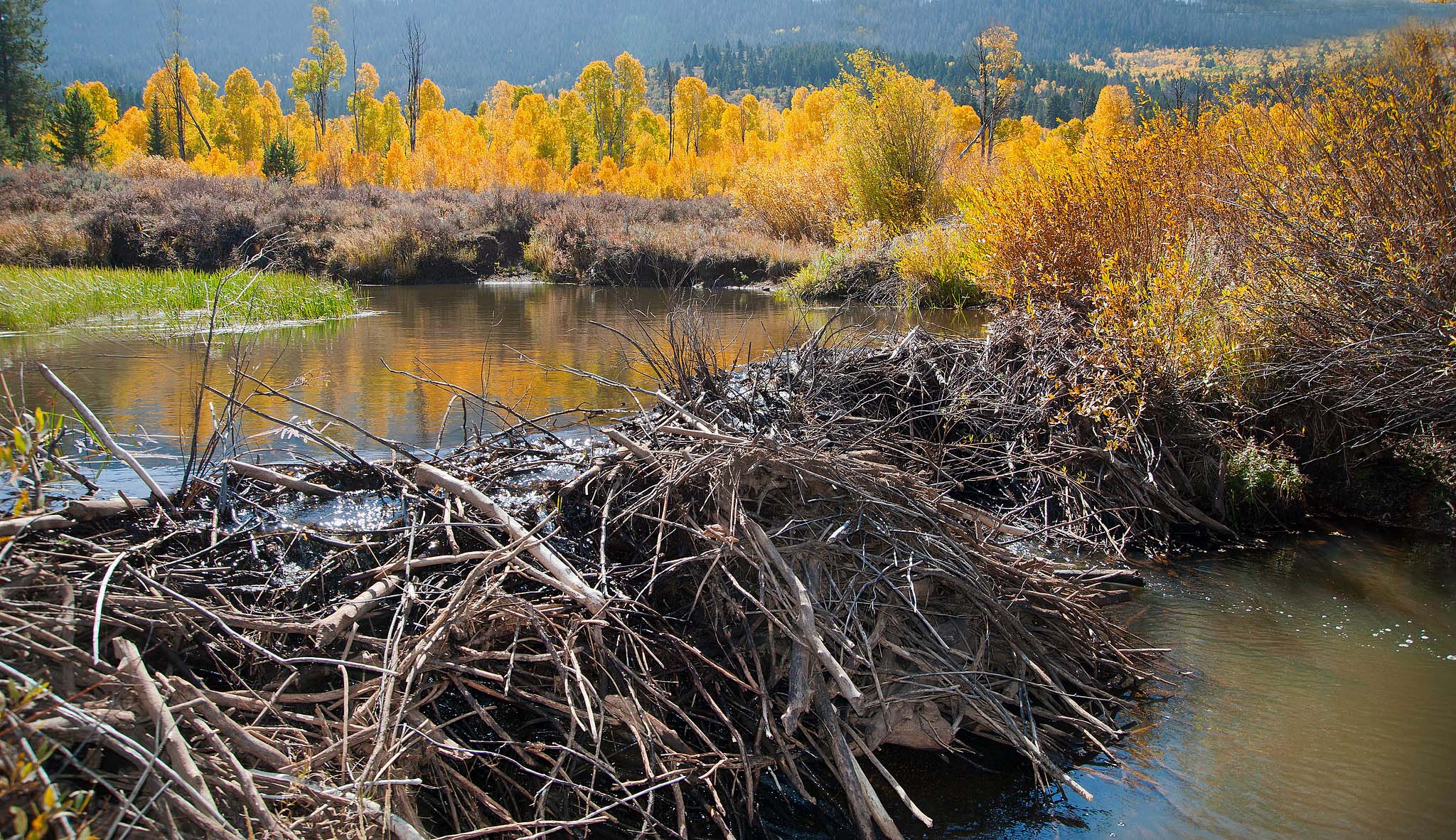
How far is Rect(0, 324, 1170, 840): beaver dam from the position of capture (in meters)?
2.50

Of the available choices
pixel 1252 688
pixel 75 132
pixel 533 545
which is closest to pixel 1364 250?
pixel 1252 688

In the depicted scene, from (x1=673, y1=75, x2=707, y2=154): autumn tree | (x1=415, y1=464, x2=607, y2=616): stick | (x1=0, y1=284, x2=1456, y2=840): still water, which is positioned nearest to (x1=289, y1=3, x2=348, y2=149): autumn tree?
(x1=673, y1=75, x2=707, y2=154): autumn tree

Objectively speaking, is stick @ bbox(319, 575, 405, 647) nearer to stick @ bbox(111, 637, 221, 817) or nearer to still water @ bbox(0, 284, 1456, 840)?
stick @ bbox(111, 637, 221, 817)

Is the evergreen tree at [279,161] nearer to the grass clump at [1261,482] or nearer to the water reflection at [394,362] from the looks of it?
the water reflection at [394,362]

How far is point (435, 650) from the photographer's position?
3164 millimetres

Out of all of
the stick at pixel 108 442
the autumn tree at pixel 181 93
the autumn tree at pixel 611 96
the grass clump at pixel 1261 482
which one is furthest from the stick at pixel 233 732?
the autumn tree at pixel 611 96

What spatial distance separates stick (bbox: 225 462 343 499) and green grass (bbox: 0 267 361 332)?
9.01 meters

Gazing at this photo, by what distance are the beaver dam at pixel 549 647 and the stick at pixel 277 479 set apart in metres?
0.03

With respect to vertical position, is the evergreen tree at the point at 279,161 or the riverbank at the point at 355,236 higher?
the evergreen tree at the point at 279,161

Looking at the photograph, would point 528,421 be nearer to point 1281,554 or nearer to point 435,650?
point 435,650

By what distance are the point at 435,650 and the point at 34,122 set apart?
63039mm

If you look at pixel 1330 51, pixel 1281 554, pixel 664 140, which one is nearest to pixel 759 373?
pixel 1281 554

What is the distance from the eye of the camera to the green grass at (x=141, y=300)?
13.4 meters

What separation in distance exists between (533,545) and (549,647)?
22.4 inches
